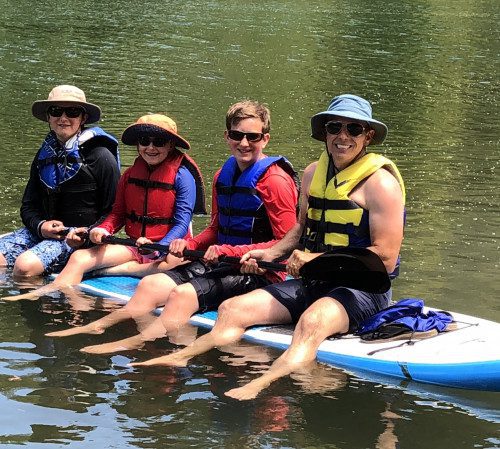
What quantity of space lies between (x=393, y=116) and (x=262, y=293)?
10.6 metres

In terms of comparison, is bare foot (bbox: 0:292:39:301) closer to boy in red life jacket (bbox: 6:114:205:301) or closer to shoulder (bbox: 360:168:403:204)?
boy in red life jacket (bbox: 6:114:205:301)

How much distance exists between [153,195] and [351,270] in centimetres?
185

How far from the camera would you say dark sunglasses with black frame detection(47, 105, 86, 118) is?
7.18 metres

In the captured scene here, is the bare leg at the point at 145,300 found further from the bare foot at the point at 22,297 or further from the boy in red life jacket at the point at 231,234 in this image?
the bare foot at the point at 22,297

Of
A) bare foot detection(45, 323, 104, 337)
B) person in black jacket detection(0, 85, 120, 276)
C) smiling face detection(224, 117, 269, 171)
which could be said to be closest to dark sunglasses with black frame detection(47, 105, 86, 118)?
person in black jacket detection(0, 85, 120, 276)

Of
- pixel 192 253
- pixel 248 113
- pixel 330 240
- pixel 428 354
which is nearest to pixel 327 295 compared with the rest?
pixel 330 240

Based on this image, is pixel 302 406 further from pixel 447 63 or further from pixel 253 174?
pixel 447 63

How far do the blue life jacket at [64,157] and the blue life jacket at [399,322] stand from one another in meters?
2.54

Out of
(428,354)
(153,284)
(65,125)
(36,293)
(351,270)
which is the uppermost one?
(65,125)

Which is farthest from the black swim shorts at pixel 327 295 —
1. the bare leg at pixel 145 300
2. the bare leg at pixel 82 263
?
the bare leg at pixel 82 263

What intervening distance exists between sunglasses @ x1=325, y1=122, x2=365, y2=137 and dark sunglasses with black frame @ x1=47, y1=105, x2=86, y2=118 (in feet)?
7.50

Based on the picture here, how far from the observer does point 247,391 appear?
517 centimetres

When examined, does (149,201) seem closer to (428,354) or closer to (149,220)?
(149,220)

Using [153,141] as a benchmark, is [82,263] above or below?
below
